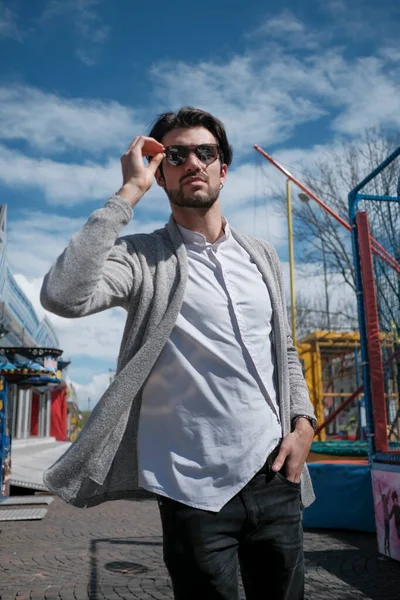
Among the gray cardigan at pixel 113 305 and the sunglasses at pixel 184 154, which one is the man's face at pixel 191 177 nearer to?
the sunglasses at pixel 184 154

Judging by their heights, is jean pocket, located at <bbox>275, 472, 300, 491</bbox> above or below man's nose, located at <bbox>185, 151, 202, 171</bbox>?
below

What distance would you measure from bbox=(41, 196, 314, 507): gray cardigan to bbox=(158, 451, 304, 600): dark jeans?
7.5 inches

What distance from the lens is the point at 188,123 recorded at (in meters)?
2.08

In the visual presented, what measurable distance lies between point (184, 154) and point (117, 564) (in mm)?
4743

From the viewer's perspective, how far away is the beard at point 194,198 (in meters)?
1.98

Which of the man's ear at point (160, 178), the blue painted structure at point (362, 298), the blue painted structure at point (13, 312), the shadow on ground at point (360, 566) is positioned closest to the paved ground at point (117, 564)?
the shadow on ground at point (360, 566)

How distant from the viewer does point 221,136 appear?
2.15m

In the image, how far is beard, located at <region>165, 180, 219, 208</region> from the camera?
1.98 metres

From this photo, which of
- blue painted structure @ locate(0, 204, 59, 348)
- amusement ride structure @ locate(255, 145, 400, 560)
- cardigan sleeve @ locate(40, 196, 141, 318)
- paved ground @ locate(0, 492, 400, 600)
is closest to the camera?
cardigan sleeve @ locate(40, 196, 141, 318)

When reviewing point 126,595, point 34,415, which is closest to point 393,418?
point 126,595

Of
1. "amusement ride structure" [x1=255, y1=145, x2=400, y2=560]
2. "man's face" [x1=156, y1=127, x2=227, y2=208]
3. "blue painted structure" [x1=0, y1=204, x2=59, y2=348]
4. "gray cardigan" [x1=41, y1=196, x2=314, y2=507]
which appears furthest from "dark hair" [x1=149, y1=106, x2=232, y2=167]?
"blue painted structure" [x1=0, y1=204, x2=59, y2=348]

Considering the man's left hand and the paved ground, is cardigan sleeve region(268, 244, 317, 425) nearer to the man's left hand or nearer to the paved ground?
the man's left hand

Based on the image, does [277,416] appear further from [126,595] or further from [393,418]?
[393,418]

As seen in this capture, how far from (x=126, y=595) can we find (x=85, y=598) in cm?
31
